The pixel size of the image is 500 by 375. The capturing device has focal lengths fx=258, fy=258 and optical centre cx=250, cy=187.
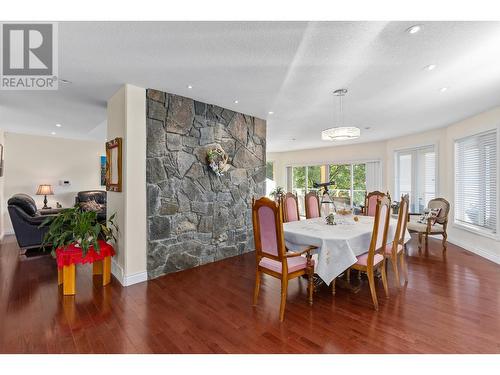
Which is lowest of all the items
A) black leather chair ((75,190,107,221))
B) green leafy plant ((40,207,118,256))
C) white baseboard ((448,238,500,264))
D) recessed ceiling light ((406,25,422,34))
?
white baseboard ((448,238,500,264))

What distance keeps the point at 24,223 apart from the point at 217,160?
362 cm

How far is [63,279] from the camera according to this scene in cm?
291

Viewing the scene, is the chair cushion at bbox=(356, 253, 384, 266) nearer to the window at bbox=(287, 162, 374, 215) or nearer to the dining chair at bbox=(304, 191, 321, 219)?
the dining chair at bbox=(304, 191, 321, 219)

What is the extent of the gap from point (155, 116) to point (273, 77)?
1.60m

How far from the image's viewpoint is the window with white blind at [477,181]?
425cm

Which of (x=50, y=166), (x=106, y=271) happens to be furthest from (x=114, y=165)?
(x=50, y=166)

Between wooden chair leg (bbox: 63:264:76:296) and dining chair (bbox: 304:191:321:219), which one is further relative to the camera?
dining chair (bbox: 304:191:321:219)

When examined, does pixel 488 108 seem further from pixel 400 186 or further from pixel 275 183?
pixel 275 183

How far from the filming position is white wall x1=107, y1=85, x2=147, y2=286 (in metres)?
3.14

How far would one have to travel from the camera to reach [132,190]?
3.18 metres

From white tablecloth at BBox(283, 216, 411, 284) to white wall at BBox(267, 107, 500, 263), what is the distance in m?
2.51

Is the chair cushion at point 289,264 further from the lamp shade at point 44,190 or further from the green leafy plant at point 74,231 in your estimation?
the lamp shade at point 44,190

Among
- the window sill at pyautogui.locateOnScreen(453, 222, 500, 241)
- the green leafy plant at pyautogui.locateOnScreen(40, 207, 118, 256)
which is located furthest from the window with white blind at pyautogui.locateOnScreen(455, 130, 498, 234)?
the green leafy plant at pyautogui.locateOnScreen(40, 207, 118, 256)
